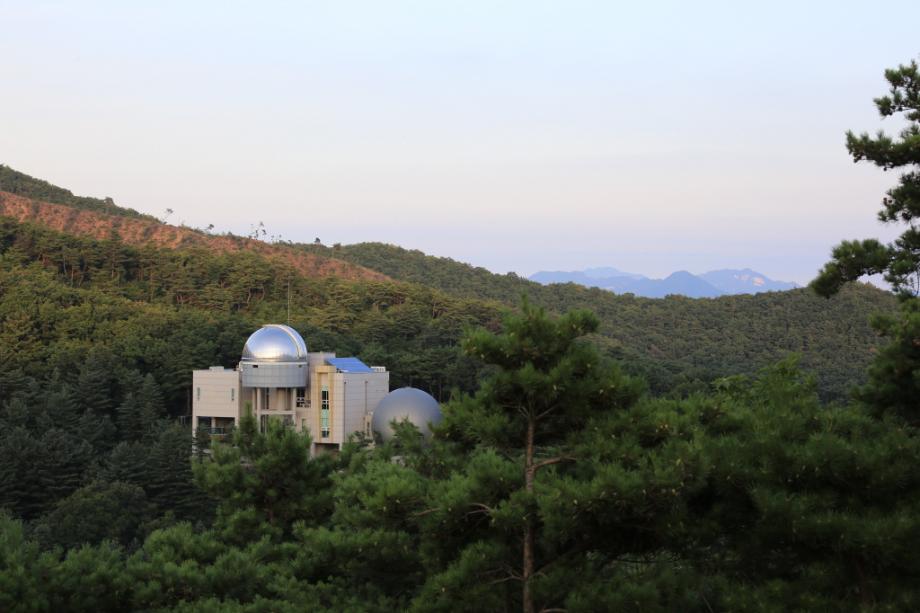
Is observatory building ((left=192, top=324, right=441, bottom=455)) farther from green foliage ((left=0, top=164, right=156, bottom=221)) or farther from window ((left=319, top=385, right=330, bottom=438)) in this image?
green foliage ((left=0, top=164, right=156, bottom=221))

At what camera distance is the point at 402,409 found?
28.9 m

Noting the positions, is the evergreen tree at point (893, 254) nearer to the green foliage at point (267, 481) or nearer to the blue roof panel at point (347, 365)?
the green foliage at point (267, 481)

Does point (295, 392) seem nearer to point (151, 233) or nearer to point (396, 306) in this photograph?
point (396, 306)

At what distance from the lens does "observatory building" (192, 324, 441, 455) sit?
3005 centimetres

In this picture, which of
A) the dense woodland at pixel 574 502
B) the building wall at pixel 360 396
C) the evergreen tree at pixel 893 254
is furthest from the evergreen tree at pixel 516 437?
the building wall at pixel 360 396

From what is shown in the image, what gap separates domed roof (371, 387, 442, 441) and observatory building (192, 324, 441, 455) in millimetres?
44

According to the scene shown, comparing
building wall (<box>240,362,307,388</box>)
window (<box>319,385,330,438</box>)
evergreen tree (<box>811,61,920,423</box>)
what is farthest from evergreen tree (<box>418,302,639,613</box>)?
window (<box>319,385,330,438</box>)

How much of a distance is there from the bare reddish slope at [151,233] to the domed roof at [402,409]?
111 feet

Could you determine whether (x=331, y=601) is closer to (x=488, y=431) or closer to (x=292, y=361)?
(x=488, y=431)

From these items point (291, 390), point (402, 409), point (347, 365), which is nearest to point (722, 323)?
point (347, 365)

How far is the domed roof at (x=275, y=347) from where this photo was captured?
30.1 m

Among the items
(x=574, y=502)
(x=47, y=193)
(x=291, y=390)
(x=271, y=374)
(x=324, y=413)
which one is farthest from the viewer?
(x=47, y=193)

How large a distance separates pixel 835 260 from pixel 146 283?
42413mm

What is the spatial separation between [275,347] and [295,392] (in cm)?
172
